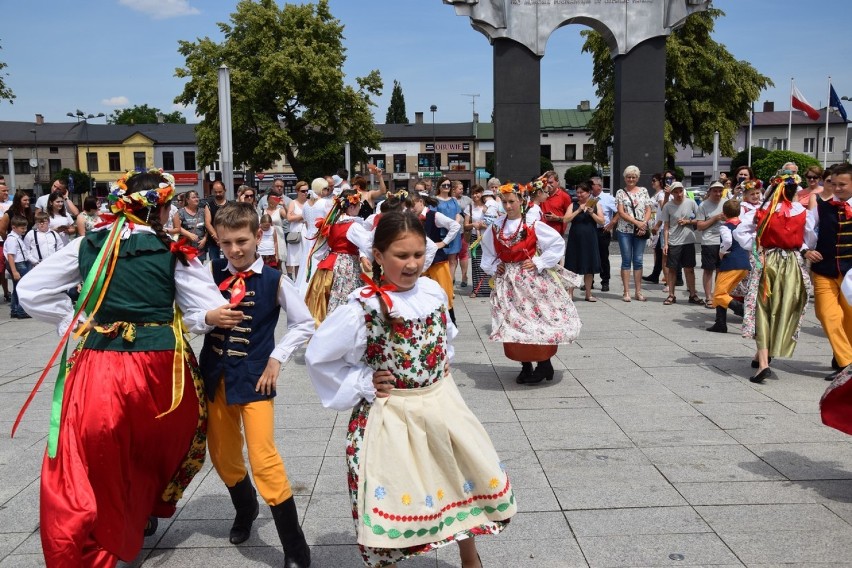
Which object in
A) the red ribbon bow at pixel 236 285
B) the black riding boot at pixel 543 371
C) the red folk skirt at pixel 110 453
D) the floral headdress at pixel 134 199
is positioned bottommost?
the black riding boot at pixel 543 371

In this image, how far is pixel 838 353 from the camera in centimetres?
680

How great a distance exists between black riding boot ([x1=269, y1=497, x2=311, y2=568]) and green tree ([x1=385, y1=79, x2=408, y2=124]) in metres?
91.4

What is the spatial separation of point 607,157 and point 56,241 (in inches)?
1468

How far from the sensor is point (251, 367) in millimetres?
3699

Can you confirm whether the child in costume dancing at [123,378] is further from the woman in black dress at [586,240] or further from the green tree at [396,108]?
the green tree at [396,108]

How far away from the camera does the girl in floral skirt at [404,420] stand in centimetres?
303

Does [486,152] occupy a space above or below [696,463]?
above

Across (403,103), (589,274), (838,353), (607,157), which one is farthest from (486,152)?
(838,353)

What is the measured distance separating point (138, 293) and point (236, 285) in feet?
1.46

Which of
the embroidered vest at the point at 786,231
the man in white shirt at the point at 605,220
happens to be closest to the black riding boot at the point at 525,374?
the embroidered vest at the point at 786,231

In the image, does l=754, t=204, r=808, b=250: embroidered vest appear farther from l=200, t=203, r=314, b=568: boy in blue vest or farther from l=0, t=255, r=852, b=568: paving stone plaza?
l=200, t=203, r=314, b=568: boy in blue vest

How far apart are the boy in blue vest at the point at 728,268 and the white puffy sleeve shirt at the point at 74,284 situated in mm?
7360

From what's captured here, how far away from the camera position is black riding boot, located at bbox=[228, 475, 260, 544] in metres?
3.95

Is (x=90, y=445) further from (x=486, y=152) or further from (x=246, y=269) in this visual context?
(x=486, y=152)
